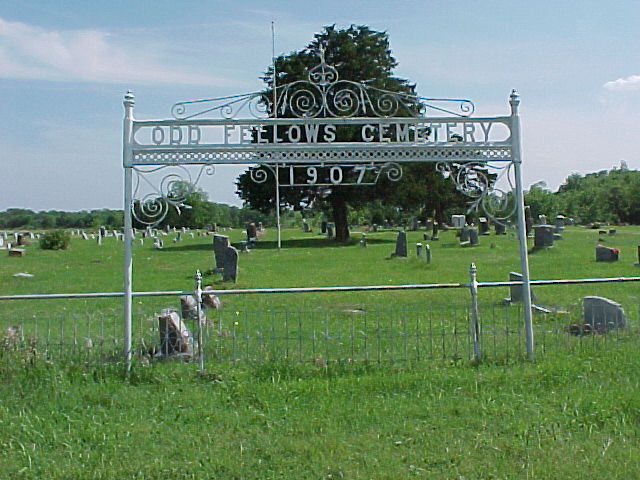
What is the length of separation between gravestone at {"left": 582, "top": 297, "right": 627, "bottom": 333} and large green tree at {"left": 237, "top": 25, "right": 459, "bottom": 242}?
1256 cm

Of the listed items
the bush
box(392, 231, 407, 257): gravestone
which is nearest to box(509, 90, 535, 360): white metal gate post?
box(392, 231, 407, 257): gravestone

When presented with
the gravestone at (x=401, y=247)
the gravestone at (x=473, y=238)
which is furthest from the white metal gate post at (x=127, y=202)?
the gravestone at (x=473, y=238)

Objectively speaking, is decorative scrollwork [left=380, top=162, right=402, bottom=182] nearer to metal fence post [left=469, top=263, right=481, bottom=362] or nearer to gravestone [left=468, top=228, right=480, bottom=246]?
metal fence post [left=469, top=263, right=481, bottom=362]

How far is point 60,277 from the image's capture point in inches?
765

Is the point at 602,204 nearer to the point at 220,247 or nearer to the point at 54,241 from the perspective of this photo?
the point at 54,241

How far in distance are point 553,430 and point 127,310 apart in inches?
165

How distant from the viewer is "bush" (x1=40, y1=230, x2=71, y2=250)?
33094 mm

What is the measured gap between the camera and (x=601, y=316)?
8.71 m

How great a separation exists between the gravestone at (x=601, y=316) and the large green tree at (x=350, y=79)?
1256 centimetres

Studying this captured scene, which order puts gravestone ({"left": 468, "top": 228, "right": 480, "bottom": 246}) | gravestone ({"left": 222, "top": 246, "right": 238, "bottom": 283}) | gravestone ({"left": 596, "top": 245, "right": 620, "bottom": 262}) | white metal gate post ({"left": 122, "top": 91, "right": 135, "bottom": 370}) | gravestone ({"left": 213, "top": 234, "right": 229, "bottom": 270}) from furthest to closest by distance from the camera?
gravestone ({"left": 468, "top": 228, "right": 480, "bottom": 246})
gravestone ({"left": 596, "top": 245, "right": 620, "bottom": 262})
gravestone ({"left": 213, "top": 234, "right": 229, "bottom": 270})
gravestone ({"left": 222, "top": 246, "right": 238, "bottom": 283})
white metal gate post ({"left": 122, "top": 91, "right": 135, "bottom": 370})

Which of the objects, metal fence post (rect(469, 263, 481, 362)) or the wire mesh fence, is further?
the wire mesh fence

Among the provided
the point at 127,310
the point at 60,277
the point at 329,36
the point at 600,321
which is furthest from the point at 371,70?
the point at 127,310

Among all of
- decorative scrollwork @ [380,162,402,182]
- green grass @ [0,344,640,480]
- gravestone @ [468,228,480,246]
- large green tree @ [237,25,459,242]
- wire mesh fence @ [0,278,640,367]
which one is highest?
large green tree @ [237,25,459,242]

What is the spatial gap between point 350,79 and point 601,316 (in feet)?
72.4
